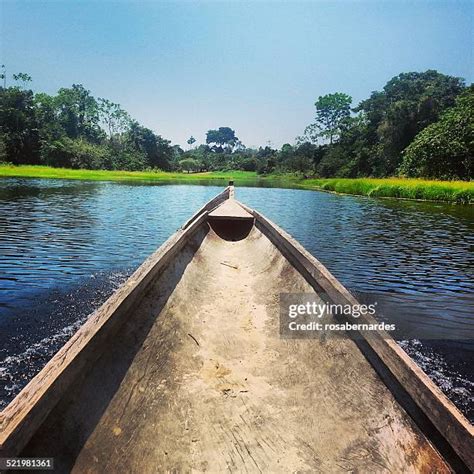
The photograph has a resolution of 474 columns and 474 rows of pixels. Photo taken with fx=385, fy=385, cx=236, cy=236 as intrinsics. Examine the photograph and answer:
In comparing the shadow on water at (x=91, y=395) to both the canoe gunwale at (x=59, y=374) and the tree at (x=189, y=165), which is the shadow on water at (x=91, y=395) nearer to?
the canoe gunwale at (x=59, y=374)

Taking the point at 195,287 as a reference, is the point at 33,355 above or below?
below

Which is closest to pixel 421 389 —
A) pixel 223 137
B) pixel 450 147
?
pixel 450 147

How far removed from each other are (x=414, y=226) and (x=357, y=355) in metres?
12.7

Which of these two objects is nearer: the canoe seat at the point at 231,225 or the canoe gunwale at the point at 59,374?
the canoe gunwale at the point at 59,374

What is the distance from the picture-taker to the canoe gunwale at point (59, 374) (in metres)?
1.40

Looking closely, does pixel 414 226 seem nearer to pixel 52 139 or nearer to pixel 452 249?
pixel 452 249

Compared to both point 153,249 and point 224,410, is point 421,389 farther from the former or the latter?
point 153,249

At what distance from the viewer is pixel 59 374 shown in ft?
5.42

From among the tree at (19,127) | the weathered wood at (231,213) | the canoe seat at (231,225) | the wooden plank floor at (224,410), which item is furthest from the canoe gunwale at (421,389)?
the tree at (19,127)

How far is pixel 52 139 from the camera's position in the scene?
57.4 m

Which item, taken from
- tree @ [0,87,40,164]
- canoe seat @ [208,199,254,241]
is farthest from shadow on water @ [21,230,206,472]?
tree @ [0,87,40,164]

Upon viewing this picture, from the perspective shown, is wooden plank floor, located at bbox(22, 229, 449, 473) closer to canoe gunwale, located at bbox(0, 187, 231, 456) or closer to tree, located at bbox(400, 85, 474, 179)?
canoe gunwale, located at bbox(0, 187, 231, 456)

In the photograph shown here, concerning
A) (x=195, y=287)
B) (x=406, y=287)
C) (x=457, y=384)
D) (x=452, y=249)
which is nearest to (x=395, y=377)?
(x=457, y=384)

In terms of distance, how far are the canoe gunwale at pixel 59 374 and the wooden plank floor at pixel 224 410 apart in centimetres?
10
